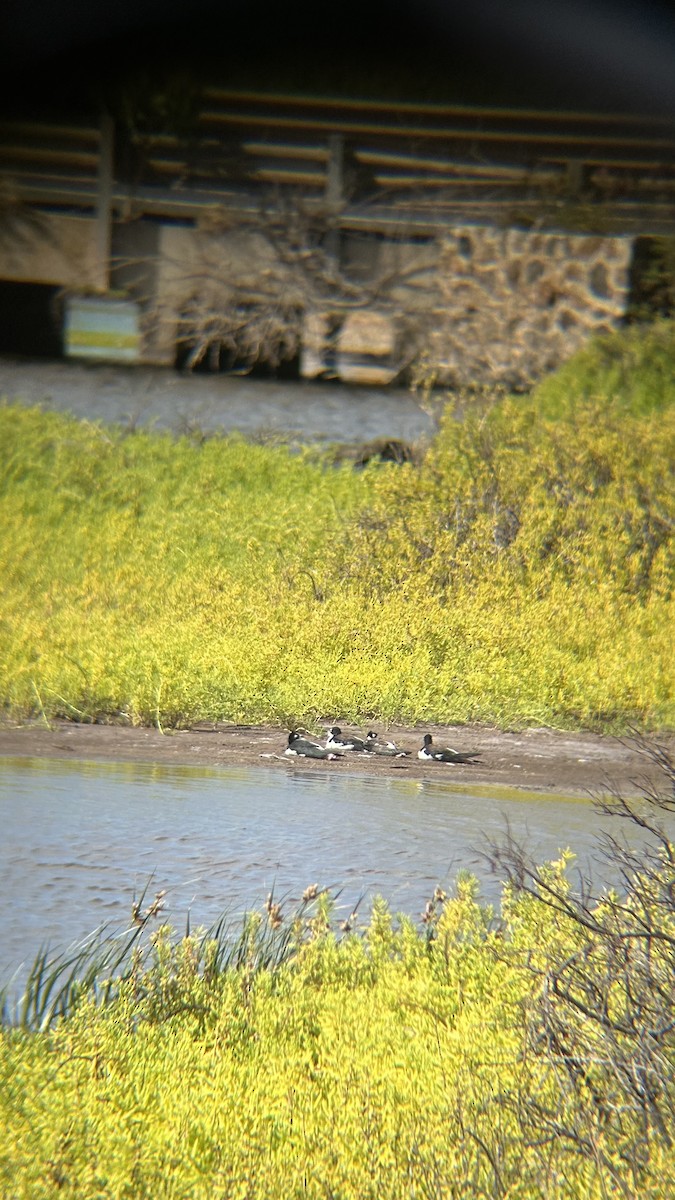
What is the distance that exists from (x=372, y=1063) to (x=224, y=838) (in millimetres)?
328

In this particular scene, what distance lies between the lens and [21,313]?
2039mm

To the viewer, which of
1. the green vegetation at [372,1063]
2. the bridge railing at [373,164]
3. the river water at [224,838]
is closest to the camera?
the green vegetation at [372,1063]

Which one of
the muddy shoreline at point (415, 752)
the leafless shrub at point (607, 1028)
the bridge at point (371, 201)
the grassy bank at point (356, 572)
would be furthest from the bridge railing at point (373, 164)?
the leafless shrub at point (607, 1028)

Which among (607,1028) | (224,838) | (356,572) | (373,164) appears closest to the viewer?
(607,1028)

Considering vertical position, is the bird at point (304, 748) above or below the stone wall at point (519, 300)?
below

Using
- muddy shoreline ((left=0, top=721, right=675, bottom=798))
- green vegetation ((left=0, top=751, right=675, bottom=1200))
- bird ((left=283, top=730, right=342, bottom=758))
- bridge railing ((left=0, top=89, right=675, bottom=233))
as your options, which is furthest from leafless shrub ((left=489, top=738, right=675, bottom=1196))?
bridge railing ((left=0, top=89, right=675, bottom=233))

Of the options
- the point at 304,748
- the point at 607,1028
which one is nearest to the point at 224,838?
the point at 304,748

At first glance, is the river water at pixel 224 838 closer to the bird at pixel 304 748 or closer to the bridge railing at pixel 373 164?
the bird at pixel 304 748

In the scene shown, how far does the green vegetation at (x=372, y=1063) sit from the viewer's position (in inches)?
44.6

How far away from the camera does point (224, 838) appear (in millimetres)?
1419

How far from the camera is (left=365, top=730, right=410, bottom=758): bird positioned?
153cm

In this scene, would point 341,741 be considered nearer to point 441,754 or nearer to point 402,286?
point 441,754

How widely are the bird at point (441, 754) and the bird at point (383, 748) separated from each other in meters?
0.02

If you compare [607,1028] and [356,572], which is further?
[356,572]
